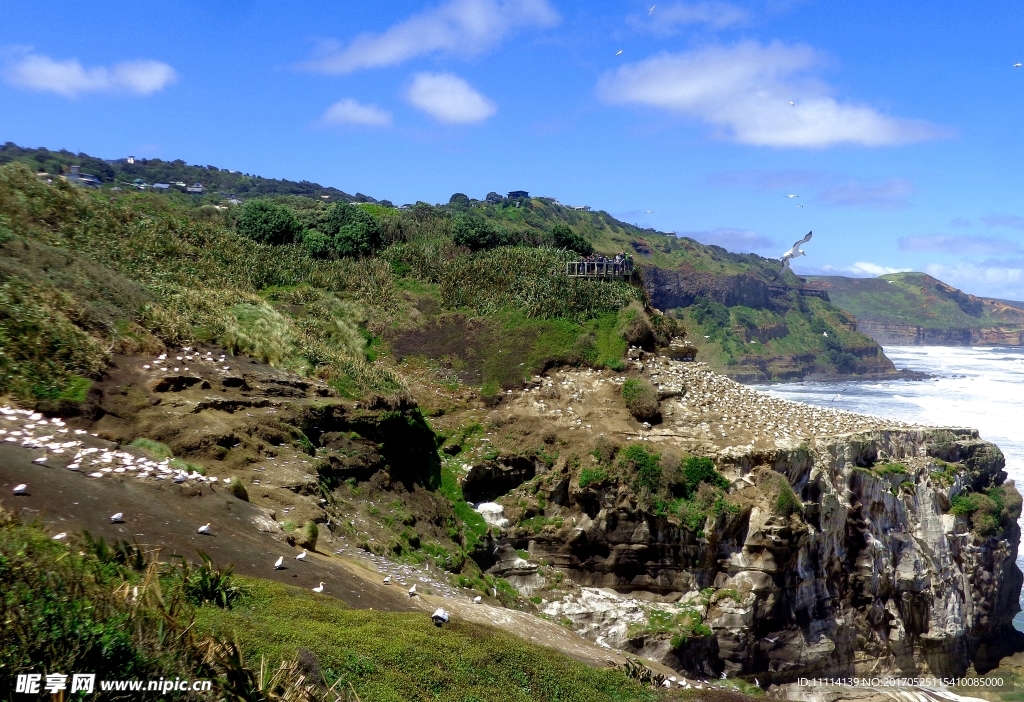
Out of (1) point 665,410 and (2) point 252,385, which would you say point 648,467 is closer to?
(1) point 665,410

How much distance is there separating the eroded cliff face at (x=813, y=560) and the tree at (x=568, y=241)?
17.0 meters

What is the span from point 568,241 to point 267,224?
13972mm

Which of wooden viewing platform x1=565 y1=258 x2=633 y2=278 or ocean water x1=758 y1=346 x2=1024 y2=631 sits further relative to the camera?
ocean water x1=758 y1=346 x2=1024 y2=631

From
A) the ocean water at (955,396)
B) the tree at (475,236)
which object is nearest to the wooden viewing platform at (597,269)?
the tree at (475,236)

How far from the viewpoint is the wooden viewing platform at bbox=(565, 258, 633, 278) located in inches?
1153

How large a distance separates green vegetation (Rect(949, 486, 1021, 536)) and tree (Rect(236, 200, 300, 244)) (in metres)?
27.9

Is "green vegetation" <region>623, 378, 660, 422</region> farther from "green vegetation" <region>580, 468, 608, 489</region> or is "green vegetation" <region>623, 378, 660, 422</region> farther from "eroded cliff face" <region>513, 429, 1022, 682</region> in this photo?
"green vegetation" <region>580, 468, 608, 489</region>

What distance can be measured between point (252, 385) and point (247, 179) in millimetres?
101212

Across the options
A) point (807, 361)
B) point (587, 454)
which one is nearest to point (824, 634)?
point (587, 454)

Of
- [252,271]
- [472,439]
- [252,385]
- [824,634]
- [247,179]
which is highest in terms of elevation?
[247,179]

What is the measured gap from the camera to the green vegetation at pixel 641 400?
21.8 m

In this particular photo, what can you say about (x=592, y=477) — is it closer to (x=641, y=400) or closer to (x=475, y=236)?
(x=641, y=400)

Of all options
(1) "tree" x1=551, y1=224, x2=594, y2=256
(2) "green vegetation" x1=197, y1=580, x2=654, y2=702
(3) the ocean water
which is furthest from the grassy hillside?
(2) "green vegetation" x1=197, y1=580, x2=654, y2=702

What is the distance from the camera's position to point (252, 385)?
16.8 meters
